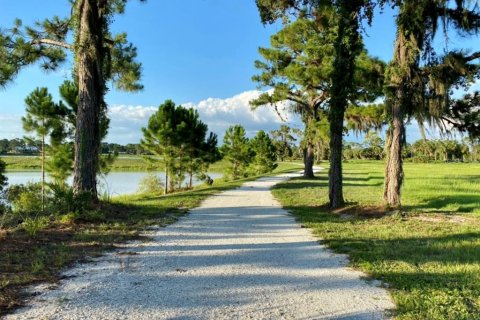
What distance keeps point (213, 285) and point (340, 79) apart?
9.67 metres

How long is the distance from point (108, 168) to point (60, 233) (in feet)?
62.5

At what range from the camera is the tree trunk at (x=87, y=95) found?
415 inches

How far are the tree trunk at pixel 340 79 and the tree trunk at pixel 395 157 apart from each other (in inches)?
72.4

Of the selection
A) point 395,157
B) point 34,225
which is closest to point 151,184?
point 395,157

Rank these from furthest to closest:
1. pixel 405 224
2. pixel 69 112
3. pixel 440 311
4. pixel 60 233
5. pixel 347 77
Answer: pixel 69 112, pixel 347 77, pixel 405 224, pixel 60 233, pixel 440 311

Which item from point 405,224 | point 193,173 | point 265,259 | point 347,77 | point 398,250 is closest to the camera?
point 265,259

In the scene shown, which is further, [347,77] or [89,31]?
[347,77]

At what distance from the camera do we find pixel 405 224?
9305mm

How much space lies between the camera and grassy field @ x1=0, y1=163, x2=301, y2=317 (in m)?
4.54

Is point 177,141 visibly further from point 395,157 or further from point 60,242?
point 60,242

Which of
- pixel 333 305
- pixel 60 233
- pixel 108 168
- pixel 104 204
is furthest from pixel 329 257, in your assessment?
pixel 108 168

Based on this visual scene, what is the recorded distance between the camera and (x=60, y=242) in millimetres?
6551

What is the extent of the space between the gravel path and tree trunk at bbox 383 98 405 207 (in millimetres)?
4445

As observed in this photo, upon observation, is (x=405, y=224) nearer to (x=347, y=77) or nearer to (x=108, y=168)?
A: (x=347, y=77)
